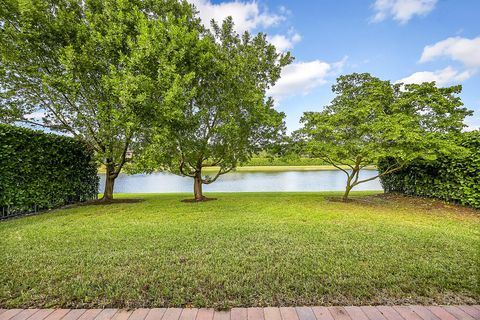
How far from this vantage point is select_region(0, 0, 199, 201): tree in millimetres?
6508

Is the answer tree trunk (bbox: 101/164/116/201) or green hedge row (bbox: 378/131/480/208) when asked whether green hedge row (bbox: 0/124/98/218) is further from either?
green hedge row (bbox: 378/131/480/208)

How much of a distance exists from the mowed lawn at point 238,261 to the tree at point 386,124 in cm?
202

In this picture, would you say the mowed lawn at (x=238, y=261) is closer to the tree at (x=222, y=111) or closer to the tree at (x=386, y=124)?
the tree at (x=386, y=124)

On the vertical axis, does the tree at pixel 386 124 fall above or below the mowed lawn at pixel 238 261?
above

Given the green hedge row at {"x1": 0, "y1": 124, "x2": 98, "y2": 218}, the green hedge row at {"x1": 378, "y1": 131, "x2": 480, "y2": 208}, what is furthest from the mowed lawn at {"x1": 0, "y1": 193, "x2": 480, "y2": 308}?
the green hedge row at {"x1": 378, "y1": 131, "x2": 480, "y2": 208}

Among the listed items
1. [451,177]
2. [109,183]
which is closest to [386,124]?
[451,177]

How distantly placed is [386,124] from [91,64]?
8.43 metres

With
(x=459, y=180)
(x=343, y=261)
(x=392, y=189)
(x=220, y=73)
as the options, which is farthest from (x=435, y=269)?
(x=392, y=189)

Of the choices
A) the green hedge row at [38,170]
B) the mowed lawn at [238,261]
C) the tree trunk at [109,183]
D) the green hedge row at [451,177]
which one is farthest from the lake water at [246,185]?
the mowed lawn at [238,261]

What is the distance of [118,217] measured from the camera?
20.5 ft

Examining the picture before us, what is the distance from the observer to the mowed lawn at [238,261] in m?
2.44

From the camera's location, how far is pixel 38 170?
696cm

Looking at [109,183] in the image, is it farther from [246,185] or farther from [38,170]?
[246,185]

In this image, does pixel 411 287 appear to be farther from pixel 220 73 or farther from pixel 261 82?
pixel 261 82
